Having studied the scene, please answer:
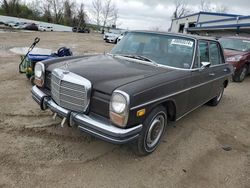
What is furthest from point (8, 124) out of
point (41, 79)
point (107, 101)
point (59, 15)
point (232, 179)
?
point (59, 15)

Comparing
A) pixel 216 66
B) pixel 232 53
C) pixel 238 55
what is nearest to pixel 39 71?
pixel 216 66

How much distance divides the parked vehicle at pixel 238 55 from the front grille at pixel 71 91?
7.57 m

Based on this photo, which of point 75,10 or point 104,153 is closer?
point 104,153

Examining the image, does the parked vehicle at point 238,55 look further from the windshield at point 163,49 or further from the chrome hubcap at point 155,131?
the chrome hubcap at point 155,131

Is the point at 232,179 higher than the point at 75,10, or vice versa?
the point at 75,10

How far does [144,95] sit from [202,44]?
211cm

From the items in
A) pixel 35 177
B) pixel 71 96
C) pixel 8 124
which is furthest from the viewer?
pixel 8 124

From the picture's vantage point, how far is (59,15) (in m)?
70.1

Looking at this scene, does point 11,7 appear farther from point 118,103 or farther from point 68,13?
point 118,103

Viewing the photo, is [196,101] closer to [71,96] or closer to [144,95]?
[144,95]

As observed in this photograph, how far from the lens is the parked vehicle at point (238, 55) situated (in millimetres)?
8898

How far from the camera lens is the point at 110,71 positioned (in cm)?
326

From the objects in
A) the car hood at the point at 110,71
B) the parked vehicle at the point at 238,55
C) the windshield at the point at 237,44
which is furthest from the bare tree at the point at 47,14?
the car hood at the point at 110,71

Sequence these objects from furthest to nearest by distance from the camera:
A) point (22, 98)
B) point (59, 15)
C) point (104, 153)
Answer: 1. point (59, 15)
2. point (22, 98)
3. point (104, 153)
